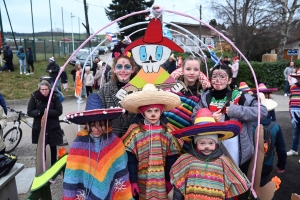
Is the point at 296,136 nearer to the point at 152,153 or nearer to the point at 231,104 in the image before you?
the point at 231,104

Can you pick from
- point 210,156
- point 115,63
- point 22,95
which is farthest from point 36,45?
point 210,156

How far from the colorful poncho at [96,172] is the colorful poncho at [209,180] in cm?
48

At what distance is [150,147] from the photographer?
2299mm

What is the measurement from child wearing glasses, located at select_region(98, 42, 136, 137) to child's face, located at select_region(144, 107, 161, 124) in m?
0.43

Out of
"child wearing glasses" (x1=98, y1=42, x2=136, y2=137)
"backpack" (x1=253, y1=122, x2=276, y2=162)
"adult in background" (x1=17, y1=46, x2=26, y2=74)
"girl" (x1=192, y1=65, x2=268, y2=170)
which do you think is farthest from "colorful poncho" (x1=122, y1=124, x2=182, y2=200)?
"adult in background" (x1=17, y1=46, x2=26, y2=74)

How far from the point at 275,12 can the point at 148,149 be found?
18.9 meters

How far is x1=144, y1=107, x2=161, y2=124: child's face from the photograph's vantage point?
2311 mm

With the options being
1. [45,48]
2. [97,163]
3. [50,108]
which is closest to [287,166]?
[97,163]

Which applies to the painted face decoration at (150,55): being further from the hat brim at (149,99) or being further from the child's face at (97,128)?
the child's face at (97,128)

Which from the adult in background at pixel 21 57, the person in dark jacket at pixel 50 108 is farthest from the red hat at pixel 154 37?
the adult in background at pixel 21 57

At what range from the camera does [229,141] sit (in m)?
2.53

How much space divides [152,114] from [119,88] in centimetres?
69

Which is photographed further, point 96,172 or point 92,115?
point 96,172

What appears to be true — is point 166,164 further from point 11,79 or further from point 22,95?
point 11,79
